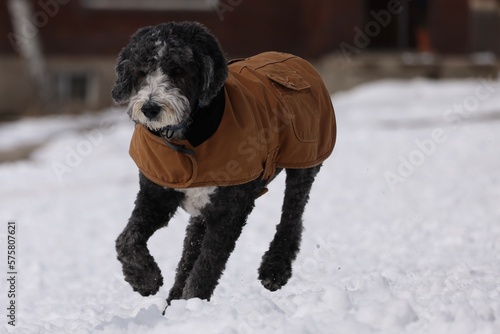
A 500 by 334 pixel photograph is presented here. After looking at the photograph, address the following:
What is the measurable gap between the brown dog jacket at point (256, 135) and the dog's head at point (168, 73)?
0.23 metres

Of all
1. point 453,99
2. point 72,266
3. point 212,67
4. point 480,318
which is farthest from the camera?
point 453,99

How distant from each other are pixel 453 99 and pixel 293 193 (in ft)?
39.0

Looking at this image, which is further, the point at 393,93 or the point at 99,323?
the point at 393,93

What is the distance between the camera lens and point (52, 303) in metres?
6.21

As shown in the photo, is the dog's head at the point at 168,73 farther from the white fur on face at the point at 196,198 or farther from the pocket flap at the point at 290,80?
the pocket flap at the point at 290,80

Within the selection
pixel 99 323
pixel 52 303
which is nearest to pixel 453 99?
pixel 52 303

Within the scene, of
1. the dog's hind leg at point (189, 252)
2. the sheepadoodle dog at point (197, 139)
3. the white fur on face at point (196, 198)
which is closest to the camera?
the sheepadoodle dog at point (197, 139)

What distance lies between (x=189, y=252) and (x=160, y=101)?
145 centimetres

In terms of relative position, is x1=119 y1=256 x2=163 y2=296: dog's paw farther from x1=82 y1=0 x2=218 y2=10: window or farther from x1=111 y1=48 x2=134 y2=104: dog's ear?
x1=82 y1=0 x2=218 y2=10: window

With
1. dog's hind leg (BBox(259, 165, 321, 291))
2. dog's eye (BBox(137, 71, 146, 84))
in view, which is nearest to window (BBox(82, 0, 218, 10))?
dog's hind leg (BBox(259, 165, 321, 291))

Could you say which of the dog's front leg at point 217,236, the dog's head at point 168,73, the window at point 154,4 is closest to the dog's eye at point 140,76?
the dog's head at point 168,73

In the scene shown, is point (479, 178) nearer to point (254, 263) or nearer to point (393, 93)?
point (254, 263)

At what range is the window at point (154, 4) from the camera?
2025cm

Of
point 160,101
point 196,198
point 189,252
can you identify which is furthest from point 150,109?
point 189,252
